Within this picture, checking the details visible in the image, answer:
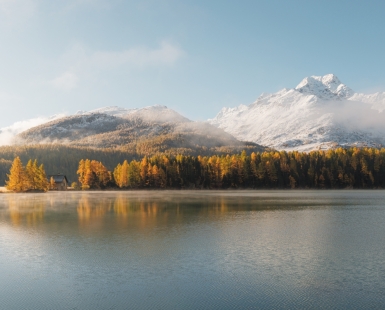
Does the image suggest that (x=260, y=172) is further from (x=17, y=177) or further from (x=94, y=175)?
(x=17, y=177)

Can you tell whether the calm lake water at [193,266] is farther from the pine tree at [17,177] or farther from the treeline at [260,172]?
the treeline at [260,172]

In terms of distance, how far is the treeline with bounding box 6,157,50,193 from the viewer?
470ft

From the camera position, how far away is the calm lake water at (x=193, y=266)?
65.1ft

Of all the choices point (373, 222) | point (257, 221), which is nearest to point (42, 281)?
point (257, 221)

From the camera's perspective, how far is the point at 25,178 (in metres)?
147

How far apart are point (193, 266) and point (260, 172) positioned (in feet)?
465

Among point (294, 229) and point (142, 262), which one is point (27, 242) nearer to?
point (142, 262)

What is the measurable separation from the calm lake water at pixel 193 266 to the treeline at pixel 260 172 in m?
121

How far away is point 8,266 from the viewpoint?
89.0 feet

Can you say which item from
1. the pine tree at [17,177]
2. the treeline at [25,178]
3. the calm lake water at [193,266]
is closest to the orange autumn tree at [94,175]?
the treeline at [25,178]

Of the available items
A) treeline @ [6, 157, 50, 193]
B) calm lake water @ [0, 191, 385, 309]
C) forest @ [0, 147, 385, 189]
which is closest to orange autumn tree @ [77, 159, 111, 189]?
A: forest @ [0, 147, 385, 189]

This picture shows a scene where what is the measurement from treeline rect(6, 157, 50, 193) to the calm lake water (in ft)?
347

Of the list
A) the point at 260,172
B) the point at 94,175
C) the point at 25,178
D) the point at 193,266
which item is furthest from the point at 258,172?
the point at 193,266

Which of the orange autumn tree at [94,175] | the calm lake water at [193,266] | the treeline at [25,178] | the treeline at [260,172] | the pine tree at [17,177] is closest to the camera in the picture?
the calm lake water at [193,266]
